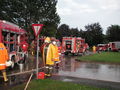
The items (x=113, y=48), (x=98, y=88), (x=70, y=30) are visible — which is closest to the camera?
(x=98, y=88)

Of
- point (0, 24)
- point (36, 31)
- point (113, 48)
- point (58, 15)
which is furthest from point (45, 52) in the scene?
point (113, 48)

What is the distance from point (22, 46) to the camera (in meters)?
14.7

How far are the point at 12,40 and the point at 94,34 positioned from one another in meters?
63.9

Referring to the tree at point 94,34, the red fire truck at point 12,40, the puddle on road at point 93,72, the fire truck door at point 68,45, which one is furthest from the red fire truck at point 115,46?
the red fire truck at point 12,40

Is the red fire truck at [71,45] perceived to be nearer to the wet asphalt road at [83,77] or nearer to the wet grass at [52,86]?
the wet asphalt road at [83,77]

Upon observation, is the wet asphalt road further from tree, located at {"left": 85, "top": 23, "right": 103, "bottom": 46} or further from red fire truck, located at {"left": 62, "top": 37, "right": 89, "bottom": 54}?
tree, located at {"left": 85, "top": 23, "right": 103, "bottom": 46}

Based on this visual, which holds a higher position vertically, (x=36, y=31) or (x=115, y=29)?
(x=115, y=29)

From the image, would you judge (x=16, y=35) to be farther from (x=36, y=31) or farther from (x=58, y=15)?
(x=58, y=15)

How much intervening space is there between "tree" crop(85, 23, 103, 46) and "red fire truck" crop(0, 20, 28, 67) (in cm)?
5938

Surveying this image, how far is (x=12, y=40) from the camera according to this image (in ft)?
40.9

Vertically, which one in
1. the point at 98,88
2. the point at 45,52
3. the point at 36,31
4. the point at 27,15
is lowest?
the point at 98,88

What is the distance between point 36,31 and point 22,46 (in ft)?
19.2

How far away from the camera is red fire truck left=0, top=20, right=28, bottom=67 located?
437 inches

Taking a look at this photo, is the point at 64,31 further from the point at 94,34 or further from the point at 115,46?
the point at 115,46
